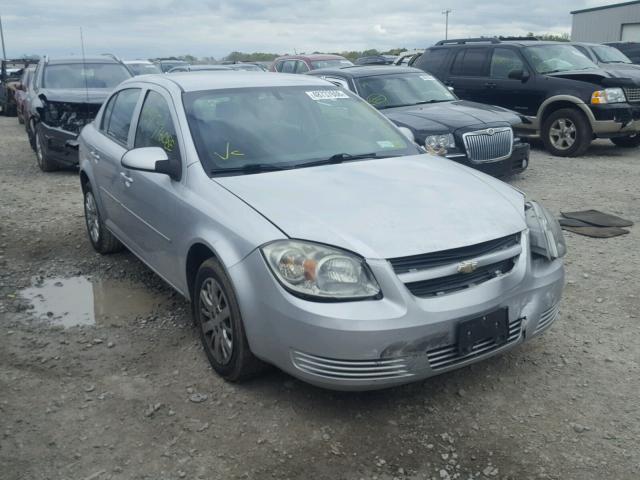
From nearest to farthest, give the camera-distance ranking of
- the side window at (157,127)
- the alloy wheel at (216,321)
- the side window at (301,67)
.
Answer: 1. the alloy wheel at (216,321)
2. the side window at (157,127)
3. the side window at (301,67)

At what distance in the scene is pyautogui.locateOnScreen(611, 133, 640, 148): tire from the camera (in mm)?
11719

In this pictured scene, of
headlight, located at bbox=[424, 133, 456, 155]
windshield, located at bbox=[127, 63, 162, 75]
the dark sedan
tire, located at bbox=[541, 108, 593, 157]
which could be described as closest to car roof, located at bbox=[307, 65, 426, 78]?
the dark sedan

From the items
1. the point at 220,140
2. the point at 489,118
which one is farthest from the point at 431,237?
the point at 489,118

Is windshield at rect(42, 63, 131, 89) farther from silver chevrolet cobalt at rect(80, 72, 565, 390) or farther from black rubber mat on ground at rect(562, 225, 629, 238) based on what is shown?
black rubber mat on ground at rect(562, 225, 629, 238)

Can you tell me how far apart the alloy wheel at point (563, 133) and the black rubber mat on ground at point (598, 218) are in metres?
3.79

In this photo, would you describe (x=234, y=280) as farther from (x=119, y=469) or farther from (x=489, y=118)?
(x=489, y=118)

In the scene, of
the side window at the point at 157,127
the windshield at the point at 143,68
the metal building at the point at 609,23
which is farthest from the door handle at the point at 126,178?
the metal building at the point at 609,23

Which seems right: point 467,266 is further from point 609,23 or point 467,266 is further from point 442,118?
point 609,23

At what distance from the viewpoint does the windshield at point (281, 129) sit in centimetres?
407

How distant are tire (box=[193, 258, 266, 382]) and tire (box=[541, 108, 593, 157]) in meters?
8.40

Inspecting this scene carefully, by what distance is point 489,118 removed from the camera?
846 cm

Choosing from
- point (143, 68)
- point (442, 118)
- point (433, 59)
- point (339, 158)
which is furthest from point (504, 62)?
point (143, 68)

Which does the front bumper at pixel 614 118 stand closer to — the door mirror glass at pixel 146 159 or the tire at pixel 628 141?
the tire at pixel 628 141

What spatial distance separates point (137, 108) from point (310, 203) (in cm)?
210
